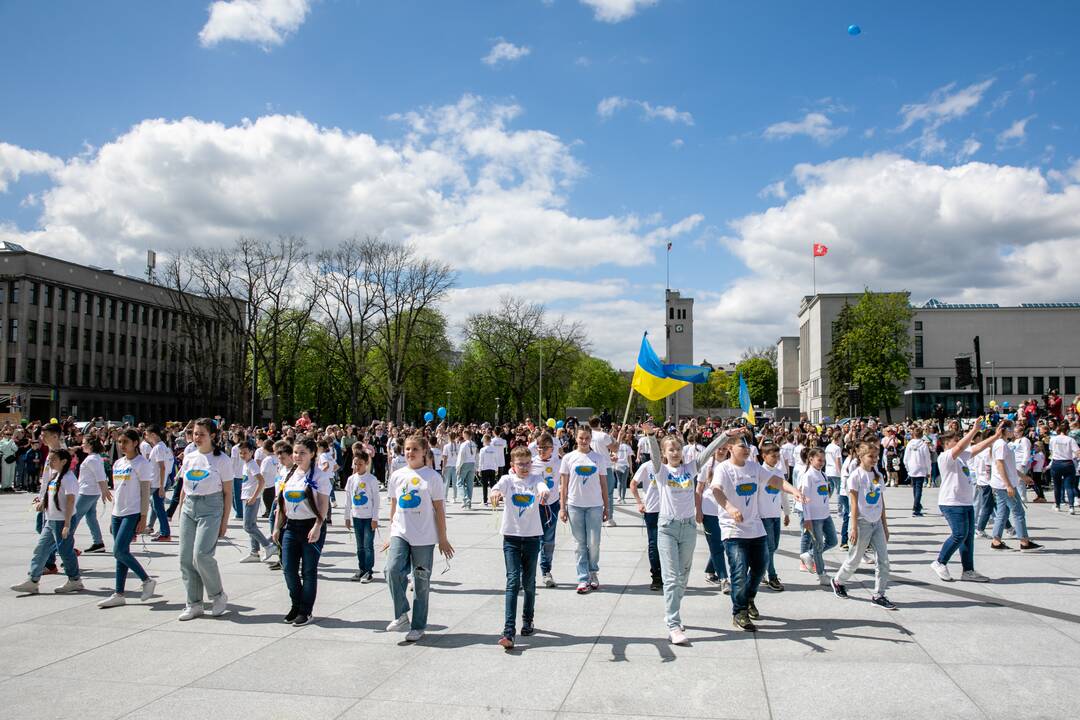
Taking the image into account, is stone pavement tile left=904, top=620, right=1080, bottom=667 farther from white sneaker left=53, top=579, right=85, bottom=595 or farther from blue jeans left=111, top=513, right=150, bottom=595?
white sneaker left=53, top=579, right=85, bottom=595

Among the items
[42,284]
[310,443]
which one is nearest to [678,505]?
[310,443]

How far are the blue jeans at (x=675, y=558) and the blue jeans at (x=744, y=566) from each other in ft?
1.37

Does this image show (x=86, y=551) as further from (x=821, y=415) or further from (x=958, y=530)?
(x=821, y=415)

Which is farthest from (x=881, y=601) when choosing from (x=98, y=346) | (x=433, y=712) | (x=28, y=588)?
(x=98, y=346)

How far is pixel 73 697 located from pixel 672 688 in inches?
166

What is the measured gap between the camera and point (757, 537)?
23.2 feet

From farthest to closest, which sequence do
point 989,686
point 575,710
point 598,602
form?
point 598,602 < point 989,686 < point 575,710

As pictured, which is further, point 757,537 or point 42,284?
point 42,284

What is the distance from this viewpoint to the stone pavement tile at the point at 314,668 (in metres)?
5.58

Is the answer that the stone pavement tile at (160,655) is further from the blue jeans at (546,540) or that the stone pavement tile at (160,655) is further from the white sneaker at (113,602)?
the blue jeans at (546,540)

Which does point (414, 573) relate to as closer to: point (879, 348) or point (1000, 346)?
point (879, 348)

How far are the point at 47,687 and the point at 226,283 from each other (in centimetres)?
4955

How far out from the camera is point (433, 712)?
16.7 feet

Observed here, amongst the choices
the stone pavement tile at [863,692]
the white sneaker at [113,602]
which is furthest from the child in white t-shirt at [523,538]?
the white sneaker at [113,602]
